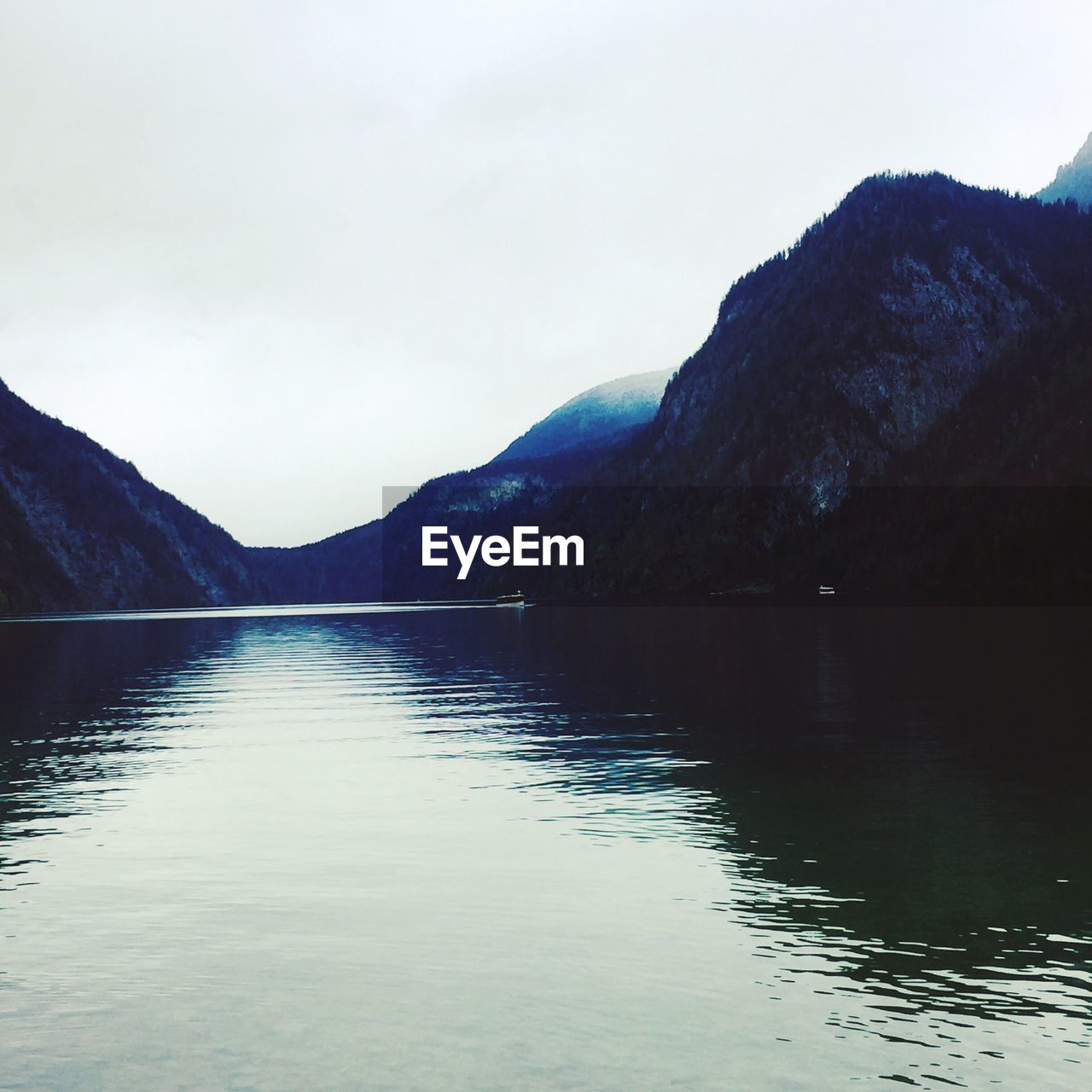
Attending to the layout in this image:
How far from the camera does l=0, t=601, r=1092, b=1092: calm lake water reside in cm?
1569

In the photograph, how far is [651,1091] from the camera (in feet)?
47.1

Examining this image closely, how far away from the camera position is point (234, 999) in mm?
17828

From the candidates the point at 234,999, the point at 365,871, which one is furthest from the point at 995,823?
the point at 234,999

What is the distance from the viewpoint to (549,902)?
2369 cm

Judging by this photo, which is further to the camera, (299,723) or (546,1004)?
(299,723)

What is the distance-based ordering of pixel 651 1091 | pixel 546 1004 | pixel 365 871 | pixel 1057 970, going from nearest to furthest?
pixel 651 1091, pixel 546 1004, pixel 1057 970, pixel 365 871

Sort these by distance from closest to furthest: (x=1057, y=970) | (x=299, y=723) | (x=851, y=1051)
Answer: (x=851, y=1051)
(x=1057, y=970)
(x=299, y=723)

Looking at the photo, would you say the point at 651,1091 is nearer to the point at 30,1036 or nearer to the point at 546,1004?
the point at 546,1004

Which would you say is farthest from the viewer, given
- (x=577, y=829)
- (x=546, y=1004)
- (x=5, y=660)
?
(x=5, y=660)

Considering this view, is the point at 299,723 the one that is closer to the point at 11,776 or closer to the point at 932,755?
the point at 11,776

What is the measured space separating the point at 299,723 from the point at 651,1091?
45.9 meters

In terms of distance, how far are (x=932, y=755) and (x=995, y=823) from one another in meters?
13.7

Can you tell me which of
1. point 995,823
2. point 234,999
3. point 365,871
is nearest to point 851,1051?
point 234,999

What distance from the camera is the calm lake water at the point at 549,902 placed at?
1569cm
